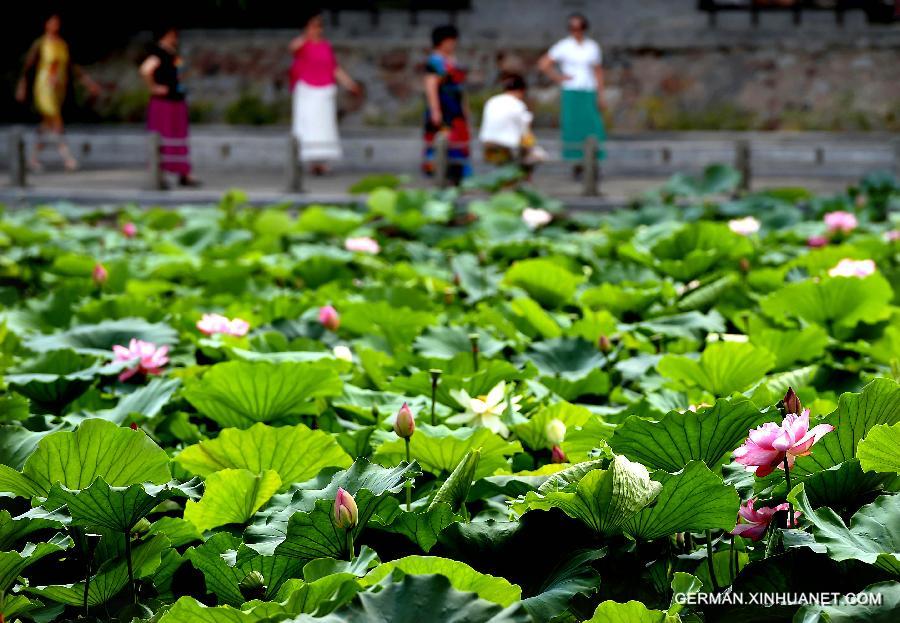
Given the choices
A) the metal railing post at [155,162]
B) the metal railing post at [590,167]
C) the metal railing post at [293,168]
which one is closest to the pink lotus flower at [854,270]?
the metal railing post at [590,167]

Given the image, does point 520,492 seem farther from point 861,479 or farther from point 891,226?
point 891,226

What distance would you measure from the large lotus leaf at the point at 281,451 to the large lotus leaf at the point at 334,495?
14 cm

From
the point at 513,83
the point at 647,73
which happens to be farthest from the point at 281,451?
the point at 647,73

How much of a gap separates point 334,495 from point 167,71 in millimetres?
8481

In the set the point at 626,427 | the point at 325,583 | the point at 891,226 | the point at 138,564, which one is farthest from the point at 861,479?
the point at 891,226

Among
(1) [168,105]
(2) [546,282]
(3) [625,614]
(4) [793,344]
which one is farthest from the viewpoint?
(1) [168,105]

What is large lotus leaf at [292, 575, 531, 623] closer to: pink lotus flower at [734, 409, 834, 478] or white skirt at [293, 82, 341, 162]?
pink lotus flower at [734, 409, 834, 478]

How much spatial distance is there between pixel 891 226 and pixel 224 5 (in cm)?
1151

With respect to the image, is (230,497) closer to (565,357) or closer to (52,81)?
(565,357)

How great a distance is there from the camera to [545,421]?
72.2 inches

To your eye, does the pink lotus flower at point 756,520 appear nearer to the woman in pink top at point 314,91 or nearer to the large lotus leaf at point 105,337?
the large lotus leaf at point 105,337

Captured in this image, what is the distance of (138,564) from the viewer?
1387mm

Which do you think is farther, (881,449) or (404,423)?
(404,423)

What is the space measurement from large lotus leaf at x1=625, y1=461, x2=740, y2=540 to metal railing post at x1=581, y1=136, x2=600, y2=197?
7453 mm
